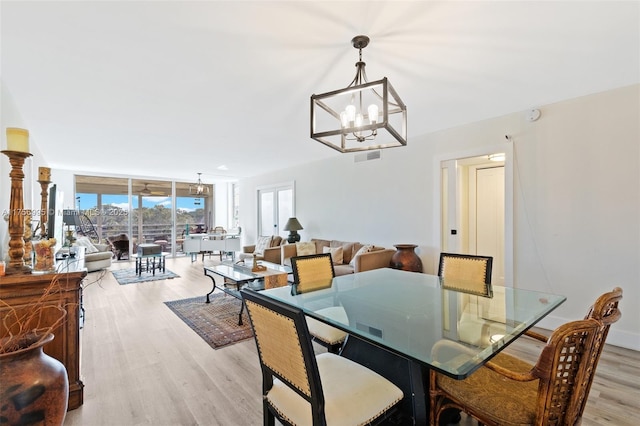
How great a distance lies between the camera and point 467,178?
5.18 metres

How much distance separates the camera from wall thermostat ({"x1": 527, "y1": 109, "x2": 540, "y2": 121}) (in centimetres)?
328

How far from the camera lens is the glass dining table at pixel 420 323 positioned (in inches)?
49.6

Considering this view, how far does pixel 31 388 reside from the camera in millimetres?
1388

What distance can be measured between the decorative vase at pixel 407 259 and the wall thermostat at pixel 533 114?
2.05 meters

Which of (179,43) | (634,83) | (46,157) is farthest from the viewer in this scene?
(46,157)

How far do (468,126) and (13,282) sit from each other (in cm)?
461

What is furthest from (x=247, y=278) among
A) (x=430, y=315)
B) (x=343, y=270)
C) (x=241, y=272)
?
(x=430, y=315)

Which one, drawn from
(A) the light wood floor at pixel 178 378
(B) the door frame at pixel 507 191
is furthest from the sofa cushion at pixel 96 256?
(B) the door frame at pixel 507 191

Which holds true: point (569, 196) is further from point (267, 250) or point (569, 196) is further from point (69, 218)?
point (69, 218)

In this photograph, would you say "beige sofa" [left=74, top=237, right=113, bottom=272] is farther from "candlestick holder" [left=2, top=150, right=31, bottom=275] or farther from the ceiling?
"candlestick holder" [left=2, top=150, right=31, bottom=275]

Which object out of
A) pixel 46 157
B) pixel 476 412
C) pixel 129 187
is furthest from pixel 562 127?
pixel 129 187

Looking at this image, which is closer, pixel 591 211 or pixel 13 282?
pixel 13 282

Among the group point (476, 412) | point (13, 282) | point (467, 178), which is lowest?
point (476, 412)

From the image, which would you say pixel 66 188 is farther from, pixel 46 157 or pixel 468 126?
pixel 468 126
